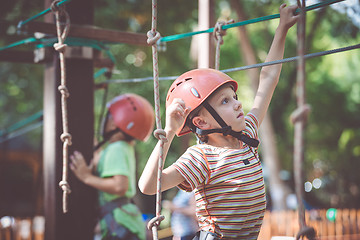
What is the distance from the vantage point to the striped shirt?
7.14 ft

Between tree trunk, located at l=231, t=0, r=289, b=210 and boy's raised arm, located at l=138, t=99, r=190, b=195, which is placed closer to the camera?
boy's raised arm, located at l=138, t=99, r=190, b=195

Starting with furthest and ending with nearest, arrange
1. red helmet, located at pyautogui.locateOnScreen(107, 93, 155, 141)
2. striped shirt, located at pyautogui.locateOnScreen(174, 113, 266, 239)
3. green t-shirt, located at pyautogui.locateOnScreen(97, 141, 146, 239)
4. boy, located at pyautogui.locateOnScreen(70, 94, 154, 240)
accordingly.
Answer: red helmet, located at pyautogui.locateOnScreen(107, 93, 155, 141) < green t-shirt, located at pyautogui.locateOnScreen(97, 141, 146, 239) < boy, located at pyautogui.locateOnScreen(70, 94, 154, 240) < striped shirt, located at pyautogui.locateOnScreen(174, 113, 266, 239)

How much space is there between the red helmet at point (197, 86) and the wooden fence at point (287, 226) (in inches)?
228

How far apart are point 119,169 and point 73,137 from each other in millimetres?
520

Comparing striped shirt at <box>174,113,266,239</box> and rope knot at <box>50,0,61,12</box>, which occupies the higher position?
rope knot at <box>50,0,61,12</box>

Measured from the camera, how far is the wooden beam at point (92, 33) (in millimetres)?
3224

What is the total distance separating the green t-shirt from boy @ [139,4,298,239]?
1463mm

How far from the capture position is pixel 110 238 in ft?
12.5

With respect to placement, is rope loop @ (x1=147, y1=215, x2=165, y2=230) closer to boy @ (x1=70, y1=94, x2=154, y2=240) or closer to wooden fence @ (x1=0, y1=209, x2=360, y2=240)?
boy @ (x1=70, y1=94, x2=154, y2=240)

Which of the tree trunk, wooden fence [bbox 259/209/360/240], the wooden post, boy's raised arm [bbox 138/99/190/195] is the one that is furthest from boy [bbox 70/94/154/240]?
the tree trunk

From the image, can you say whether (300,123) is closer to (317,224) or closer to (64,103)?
(64,103)

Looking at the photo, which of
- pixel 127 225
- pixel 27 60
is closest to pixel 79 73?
pixel 27 60

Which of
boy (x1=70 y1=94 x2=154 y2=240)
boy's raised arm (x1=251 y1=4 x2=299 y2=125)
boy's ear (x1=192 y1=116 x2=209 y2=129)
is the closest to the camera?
boy's ear (x1=192 y1=116 x2=209 y2=129)

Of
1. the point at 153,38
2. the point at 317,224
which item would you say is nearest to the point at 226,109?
the point at 153,38
